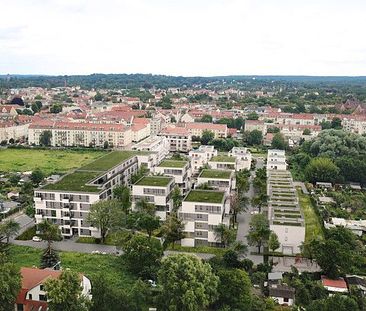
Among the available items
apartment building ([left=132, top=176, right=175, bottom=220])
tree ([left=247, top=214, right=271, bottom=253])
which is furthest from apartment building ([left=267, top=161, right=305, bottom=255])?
apartment building ([left=132, top=176, right=175, bottom=220])

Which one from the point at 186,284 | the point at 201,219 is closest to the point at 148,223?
the point at 201,219

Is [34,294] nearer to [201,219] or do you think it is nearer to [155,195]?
[201,219]

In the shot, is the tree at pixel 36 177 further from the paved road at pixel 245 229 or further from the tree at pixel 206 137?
the tree at pixel 206 137

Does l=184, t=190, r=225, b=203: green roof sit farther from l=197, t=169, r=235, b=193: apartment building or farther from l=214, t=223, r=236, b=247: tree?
l=197, t=169, r=235, b=193: apartment building

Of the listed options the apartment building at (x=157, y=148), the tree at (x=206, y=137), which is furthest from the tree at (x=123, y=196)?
the tree at (x=206, y=137)

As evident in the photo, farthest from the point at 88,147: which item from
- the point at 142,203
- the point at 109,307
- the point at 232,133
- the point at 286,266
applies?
the point at 109,307

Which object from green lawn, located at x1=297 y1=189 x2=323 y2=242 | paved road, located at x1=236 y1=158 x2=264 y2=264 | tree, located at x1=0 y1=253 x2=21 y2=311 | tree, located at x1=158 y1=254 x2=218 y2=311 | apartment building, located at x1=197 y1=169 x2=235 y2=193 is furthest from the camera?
apartment building, located at x1=197 y1=169 x2=235 y2=193

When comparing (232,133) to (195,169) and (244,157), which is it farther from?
(195,169)
